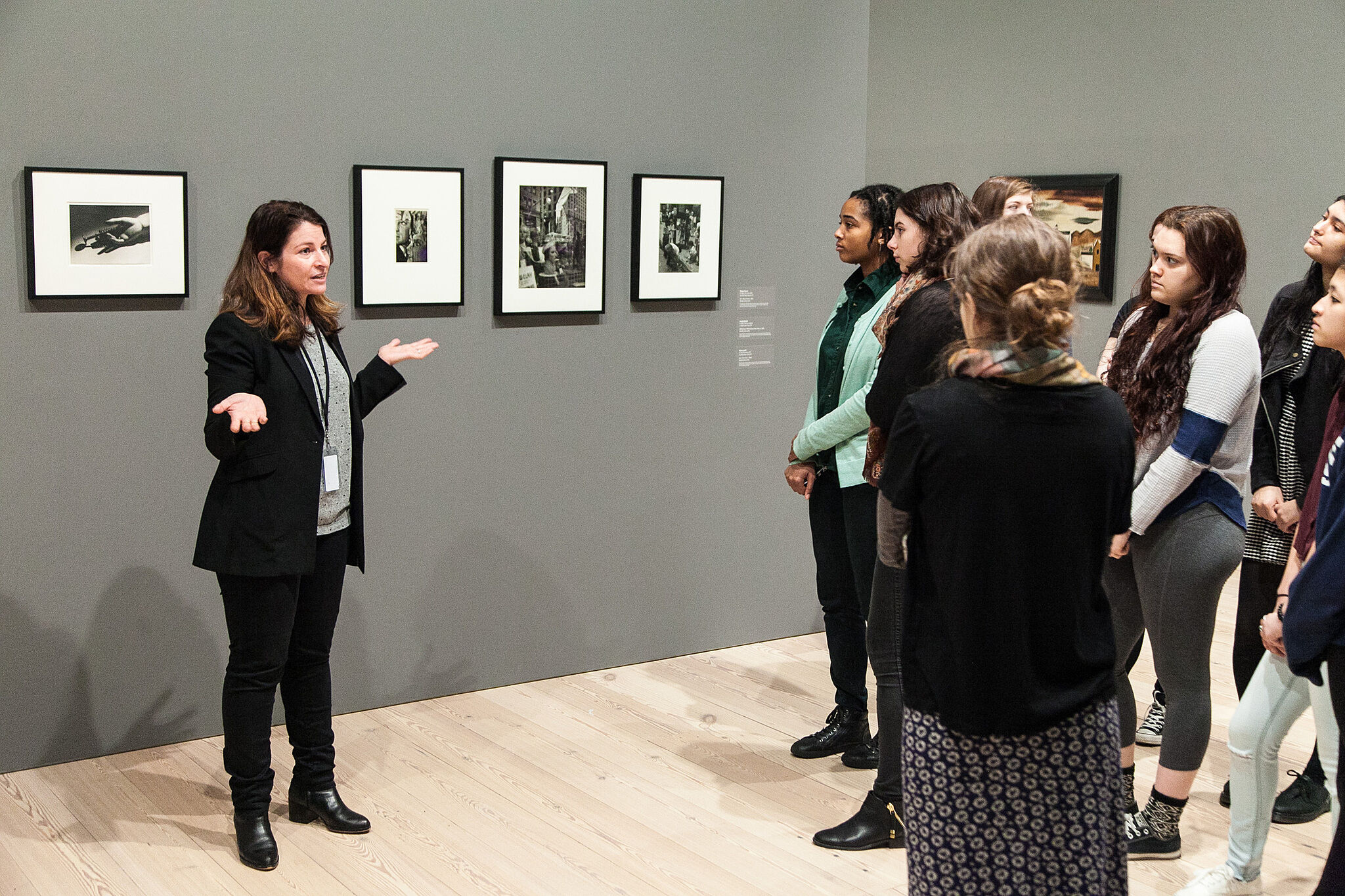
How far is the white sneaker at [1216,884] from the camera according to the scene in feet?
9.92

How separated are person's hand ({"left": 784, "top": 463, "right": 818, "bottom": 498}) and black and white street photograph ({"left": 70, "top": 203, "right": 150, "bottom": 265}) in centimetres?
206

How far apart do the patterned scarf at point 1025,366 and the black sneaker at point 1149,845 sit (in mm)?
1759

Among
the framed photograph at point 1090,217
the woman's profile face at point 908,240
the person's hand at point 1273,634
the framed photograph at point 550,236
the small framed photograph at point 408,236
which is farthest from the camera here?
the framed photograph at point 1090,217

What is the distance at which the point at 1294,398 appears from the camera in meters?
3.56

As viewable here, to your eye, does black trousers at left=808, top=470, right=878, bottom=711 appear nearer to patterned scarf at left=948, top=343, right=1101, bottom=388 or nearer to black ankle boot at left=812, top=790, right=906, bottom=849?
black ankle boot at left=812, top=790, right=906, bottom=849

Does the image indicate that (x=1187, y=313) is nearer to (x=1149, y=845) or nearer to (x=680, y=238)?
(x=1149, y=845)

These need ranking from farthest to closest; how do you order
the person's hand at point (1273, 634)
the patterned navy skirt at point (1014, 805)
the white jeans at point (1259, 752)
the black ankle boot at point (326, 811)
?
the black ankle boot at point (326, 811)
the white jeans at point (1259, 752)
the person's hand at point (1273, 634)
the patterned navy skirt at point (1014, 805)

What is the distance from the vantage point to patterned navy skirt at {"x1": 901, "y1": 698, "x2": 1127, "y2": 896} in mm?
2059

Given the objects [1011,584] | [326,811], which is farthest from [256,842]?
[1011,584]

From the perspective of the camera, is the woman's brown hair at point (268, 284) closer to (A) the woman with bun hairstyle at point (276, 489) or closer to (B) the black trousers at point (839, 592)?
(A) the woman with bun hairstyle at point (276, 489)

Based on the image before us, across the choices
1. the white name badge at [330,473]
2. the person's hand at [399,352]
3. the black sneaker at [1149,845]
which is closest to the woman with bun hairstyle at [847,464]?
the black sneaker at [1149,845]

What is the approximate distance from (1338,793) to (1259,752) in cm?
73

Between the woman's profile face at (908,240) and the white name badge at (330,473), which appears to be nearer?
the woman's profile face at (908,240)

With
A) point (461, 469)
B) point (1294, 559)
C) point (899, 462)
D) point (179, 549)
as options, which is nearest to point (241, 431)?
point (179, 549)
